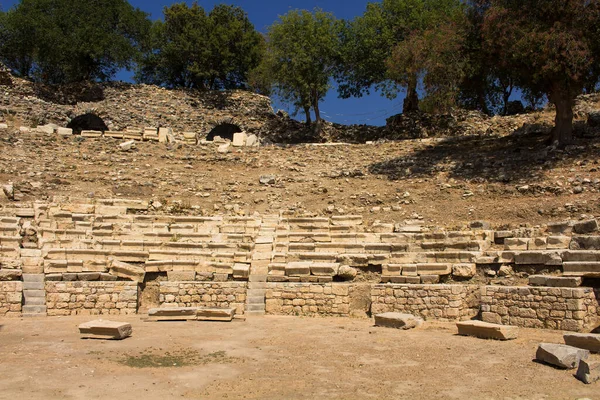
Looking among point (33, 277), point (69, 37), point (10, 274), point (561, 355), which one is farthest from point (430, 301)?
point (69, 37)

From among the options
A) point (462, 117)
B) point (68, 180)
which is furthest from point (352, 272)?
point (462, 117)

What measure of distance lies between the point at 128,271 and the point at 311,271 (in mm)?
3961

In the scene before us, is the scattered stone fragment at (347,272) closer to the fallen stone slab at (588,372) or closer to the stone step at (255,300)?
the stone step at (255,300)

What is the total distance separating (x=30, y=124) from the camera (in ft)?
88.0

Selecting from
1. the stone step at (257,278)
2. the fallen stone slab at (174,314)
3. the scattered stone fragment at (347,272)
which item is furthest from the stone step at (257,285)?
the scattered stone fragment at (347,272)

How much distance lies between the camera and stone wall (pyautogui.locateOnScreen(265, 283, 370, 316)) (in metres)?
11.7

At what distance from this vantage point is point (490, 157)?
20344 mm

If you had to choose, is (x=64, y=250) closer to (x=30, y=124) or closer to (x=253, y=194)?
(x=253, y=194)

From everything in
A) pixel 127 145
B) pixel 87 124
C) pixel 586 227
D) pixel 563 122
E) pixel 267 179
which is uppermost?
pixel 87 124

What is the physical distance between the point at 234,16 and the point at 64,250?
2832 cm

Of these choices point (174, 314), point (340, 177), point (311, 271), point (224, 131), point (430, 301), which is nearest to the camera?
point (430, 301)

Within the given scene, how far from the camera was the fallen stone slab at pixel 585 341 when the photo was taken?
26.1 feet

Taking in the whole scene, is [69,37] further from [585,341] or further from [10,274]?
[585,341]

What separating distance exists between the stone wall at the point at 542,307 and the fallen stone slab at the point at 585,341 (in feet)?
4.43
